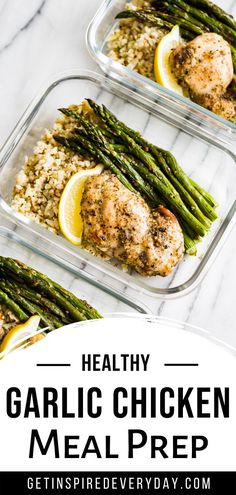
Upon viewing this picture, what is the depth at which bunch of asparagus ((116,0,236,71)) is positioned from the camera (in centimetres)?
425

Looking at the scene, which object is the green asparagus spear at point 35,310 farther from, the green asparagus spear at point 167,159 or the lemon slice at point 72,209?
the green asparagus spear at point 167,159

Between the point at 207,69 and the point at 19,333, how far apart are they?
5.19 feet

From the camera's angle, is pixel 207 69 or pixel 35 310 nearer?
pixel 35 310

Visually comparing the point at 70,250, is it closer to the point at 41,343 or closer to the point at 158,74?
the point at 41,343

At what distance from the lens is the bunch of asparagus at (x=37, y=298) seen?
386 cm

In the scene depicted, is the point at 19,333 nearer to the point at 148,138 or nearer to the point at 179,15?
the point at 148,138

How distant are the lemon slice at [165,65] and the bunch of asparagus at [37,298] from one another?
116 centimetres

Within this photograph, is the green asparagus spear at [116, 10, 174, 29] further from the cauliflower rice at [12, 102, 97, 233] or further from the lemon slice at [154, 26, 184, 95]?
the cauliflower rice at [12, 102, 97, 233]

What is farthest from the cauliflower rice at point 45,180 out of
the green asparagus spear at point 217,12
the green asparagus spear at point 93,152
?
the green asparagus spear at point 217,12

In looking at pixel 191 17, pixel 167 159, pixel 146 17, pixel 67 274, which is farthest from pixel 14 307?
pixel 191 17

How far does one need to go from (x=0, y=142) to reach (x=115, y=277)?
2.94ft

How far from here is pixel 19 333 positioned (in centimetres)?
378

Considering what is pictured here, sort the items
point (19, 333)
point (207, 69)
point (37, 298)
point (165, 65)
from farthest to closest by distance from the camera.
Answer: point (165, 65) → point (207, 69) → point (37, 298) → point (19, 333)

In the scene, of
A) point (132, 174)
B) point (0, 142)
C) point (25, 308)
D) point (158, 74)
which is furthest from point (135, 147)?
point (25, 308)
